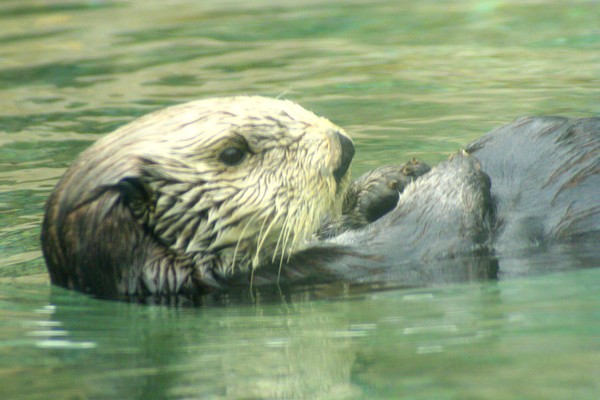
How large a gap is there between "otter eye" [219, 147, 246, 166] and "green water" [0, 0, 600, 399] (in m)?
0.54

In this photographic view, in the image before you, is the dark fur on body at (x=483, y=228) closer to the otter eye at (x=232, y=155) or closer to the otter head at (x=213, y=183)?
the otter head at (x=213, y=183)

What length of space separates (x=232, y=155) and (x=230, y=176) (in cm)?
9

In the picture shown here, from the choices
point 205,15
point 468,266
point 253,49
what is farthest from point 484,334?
point 205,15

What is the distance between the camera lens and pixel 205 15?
1081 cm

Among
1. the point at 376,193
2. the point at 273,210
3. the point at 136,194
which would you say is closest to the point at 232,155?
the point at 273,210

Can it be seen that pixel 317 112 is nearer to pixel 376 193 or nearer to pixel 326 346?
pixel 376 193

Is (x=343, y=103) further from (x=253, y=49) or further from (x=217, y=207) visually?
(x=217, y=207)

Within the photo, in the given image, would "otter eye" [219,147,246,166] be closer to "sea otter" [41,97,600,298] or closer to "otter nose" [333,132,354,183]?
"sea otter" [41,97,600,298]

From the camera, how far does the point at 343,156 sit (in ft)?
12.9

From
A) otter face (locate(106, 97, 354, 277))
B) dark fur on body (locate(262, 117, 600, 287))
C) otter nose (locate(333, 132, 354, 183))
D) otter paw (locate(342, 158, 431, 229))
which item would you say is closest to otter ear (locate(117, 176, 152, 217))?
otter face (locate(106, 97, 354, 277))

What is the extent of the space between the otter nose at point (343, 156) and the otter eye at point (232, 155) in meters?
0.39

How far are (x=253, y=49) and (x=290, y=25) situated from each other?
43.3 inches

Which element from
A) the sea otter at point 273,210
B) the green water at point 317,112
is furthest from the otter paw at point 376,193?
the green water at point 317,112

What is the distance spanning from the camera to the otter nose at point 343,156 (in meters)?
3.93
